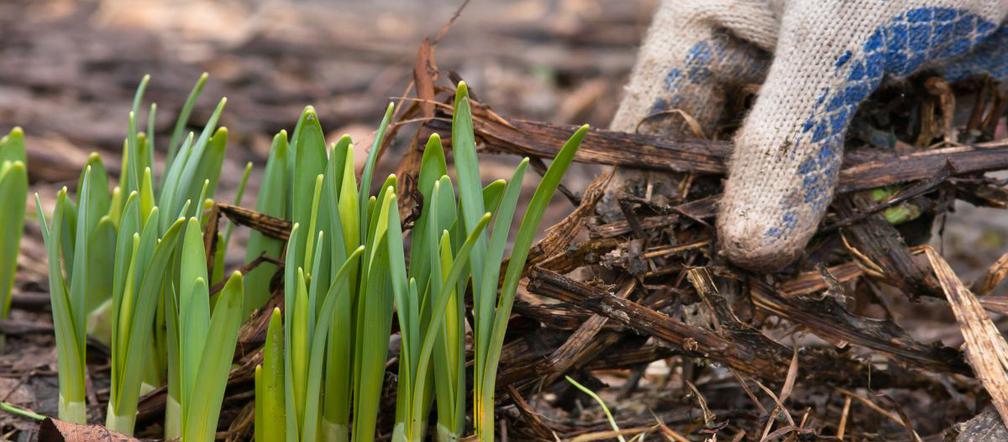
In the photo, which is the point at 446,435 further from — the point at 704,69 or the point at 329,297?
the point at 704,69

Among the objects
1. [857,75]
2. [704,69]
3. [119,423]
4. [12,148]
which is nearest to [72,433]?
[119,423]

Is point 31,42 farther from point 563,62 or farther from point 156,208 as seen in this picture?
point 156,208

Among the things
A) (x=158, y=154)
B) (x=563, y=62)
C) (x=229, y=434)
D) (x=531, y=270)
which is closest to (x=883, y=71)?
(x=531, y=270)

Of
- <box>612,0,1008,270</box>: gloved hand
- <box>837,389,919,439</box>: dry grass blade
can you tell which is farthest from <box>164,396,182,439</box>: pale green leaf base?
<box>837,389,919,439</box>: dry grass blade

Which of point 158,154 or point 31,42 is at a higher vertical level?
point 31,42

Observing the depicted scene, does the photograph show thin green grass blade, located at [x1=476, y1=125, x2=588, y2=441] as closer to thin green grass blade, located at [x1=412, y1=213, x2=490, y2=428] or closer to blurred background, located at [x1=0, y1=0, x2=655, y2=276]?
thin green grass blade, located at [x1=412, y1=213, x2=490, y2=428]

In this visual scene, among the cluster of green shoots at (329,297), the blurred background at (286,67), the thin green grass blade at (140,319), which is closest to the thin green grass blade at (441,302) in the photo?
the cluster of green shoots at (329,297)
